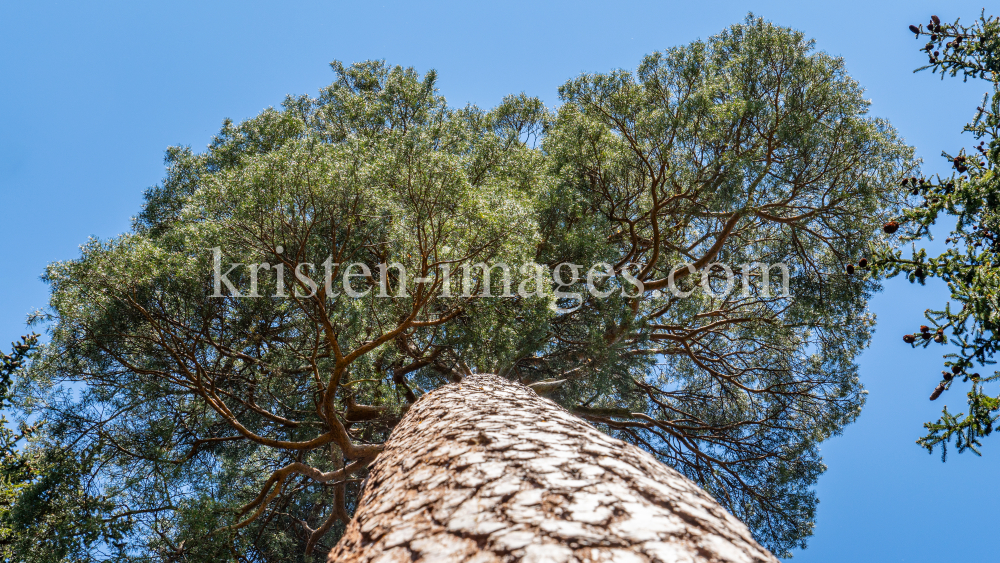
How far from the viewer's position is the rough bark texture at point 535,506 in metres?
1.71

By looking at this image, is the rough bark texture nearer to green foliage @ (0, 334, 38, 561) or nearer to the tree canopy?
the tree canopy

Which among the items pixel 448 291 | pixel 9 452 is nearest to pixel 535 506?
pixel 448 291

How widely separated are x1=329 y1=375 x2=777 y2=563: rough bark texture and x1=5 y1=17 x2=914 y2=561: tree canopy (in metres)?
3.16

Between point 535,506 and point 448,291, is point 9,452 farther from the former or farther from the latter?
point 535,506

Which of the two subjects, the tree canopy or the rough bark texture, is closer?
the rough bark texture

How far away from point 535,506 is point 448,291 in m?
4.60

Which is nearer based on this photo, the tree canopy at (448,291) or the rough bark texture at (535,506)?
the rough bark texture at (535,506)

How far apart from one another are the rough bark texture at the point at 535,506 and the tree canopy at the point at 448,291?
3157 millimetres

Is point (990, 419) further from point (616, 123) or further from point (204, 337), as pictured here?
point (204, 337)

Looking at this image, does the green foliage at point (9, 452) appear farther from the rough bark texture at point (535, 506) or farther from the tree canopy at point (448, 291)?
the rough bark texture at point (535, 506)

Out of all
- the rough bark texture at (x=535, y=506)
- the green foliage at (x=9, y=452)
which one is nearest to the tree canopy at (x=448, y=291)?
the green foliage at (x=9, y=452)

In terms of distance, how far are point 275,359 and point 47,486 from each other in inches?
103

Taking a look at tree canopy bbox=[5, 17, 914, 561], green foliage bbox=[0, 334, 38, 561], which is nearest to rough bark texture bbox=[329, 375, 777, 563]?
tree canopy bbox=[5, 17, 914, 561]

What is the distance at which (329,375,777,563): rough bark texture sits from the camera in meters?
1.71
